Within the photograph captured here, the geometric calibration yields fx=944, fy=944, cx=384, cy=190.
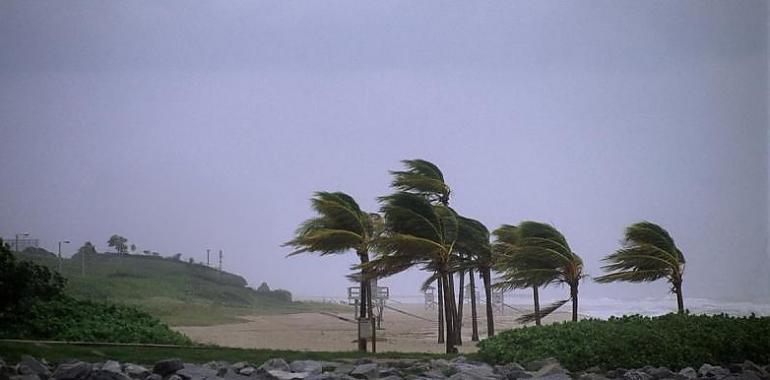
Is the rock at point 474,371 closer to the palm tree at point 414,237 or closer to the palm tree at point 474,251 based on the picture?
the palm tree at point 474,251

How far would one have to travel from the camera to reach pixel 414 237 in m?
7.46

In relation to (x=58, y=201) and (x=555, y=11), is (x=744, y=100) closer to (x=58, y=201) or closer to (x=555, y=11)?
(x=555, y=11)

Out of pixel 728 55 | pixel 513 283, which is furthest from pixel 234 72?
pixel 728 55

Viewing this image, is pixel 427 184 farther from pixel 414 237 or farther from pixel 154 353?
pixel 154 353

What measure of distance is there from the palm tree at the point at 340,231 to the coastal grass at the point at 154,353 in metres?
0.35

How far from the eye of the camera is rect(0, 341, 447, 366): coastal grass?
24.2ft

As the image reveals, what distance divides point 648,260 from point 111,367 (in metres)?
4.47

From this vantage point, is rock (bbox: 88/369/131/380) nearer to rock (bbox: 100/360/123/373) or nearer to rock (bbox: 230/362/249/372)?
rock (bbox: 100/360/123/373)

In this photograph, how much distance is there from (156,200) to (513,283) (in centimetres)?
303

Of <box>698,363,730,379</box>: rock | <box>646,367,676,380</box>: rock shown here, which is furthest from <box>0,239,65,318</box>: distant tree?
<box>698,363,730,379</box>: rock

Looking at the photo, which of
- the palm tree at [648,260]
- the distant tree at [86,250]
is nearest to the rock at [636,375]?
the palm tree at [648,260]

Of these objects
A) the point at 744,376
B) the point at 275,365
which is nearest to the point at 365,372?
the point at 275,365

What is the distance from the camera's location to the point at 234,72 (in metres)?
7.81

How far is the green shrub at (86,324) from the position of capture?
24.6 ft
